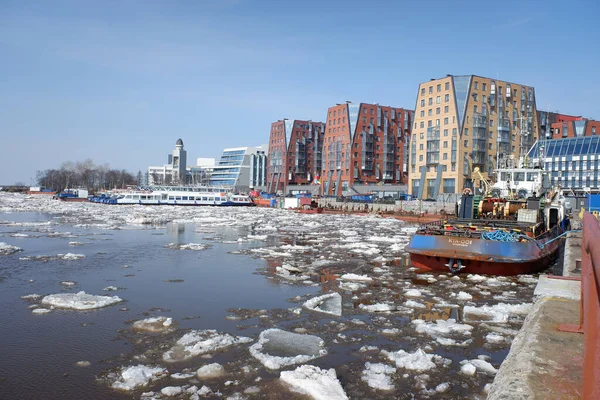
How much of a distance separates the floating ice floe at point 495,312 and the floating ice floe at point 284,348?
4099mm

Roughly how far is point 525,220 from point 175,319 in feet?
52.9

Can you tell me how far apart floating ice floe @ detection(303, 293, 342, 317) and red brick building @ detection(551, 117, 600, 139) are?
8345 centimetres

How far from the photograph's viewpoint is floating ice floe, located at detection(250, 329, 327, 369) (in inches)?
283

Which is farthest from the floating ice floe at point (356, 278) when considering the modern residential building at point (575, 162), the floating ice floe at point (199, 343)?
the modern residential building at point (575, 162)

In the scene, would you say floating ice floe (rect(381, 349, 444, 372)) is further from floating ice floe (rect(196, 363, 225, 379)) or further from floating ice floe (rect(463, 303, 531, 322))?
floating ice floe (rect(463, 303, 531, 322))

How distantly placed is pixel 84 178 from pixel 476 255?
166 metres

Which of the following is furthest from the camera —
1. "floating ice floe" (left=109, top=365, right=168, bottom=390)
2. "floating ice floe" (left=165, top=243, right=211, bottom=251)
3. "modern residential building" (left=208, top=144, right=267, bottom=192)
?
"modern residential building" (left=208, top=144, right=267, bottom=192)

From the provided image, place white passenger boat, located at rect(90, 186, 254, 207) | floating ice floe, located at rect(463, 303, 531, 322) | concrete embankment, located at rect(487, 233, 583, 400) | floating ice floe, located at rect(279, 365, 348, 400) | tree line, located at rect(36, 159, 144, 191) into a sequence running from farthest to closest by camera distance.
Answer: tree line, located at rect(36, 159, 144, 191)
white passenger boat, located at rect(90, 186, 254, 207)
floating ice floe, located at rect(463, 303, 531, 322)
floating ice floe, located at rect(279, 365, 348, 400)
concrete embankment, located at rect(487, 233, 583, 400)

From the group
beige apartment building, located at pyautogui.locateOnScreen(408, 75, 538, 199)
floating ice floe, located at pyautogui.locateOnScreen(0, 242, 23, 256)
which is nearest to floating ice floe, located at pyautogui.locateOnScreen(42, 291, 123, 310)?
floating ice floe, located at pyautogui.locateOnScreen(0, 242, 23, 256)

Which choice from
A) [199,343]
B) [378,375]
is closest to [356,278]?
[199,343]

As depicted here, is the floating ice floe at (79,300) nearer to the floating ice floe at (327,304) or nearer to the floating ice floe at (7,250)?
the floating ice floe at (327,304)

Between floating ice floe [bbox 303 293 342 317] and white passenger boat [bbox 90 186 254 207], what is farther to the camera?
white passenger boat [bbox 90 186 254 207]

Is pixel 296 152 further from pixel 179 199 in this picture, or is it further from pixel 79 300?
pixel 79 300

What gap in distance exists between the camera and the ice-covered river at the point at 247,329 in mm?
6383
